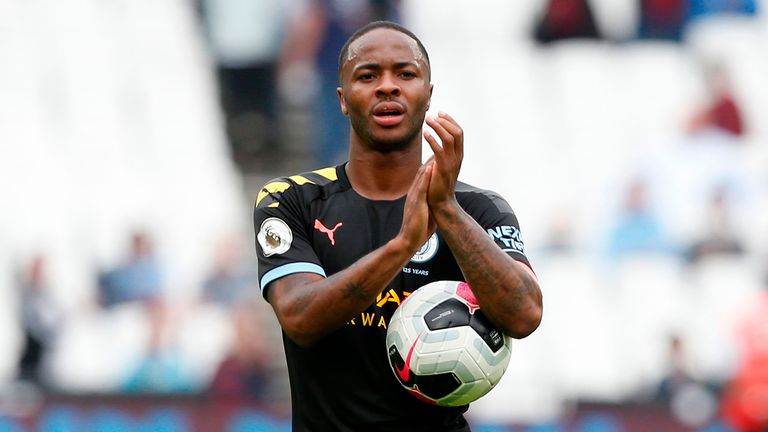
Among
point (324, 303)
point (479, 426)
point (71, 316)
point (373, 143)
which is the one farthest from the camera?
point (71, 316)

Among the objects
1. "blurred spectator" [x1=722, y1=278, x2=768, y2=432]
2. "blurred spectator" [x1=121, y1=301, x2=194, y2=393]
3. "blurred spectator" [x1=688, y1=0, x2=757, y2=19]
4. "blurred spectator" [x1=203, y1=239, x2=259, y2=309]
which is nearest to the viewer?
"blurred spectator" [x1=722, y1=278, x2=768, y2=432]

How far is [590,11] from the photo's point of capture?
56.7 ft

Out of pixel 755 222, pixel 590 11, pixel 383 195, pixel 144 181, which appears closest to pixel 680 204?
pixel 755 222

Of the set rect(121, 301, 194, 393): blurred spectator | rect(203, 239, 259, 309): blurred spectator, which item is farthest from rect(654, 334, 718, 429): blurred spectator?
rect(121, 301, 194, 393): blurred spectator

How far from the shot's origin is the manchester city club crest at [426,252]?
4914 mm

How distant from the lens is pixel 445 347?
4.68m

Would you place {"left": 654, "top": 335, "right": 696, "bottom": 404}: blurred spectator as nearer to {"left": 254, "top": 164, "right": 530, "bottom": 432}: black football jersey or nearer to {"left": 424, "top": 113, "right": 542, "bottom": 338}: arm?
{"left": 254, "top": 164, "right": 530, "bottom": 432}: black football jersey

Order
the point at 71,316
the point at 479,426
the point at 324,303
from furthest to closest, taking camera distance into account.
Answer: the point at 71,316, the point at 479,426, the point at 324,303

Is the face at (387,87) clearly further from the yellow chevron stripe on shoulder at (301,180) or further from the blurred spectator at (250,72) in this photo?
the blurred spectator at (250,72)

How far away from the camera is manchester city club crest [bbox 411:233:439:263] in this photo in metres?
4.91

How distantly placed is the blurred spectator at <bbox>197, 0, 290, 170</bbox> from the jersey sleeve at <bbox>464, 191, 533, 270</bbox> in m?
11.6

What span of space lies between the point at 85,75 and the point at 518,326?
1408 cm

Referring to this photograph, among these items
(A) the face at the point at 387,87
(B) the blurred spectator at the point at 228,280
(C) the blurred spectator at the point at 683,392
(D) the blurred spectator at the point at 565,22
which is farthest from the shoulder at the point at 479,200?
(D) the blurred spectator at the point at 565,22

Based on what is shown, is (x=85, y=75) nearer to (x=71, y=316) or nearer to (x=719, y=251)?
(x=71, y=316)
